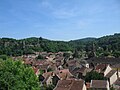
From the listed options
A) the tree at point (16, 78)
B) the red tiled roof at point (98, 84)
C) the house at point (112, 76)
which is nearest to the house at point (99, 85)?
the red tiled roof at point (98, 84)

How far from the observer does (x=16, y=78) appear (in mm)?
30109

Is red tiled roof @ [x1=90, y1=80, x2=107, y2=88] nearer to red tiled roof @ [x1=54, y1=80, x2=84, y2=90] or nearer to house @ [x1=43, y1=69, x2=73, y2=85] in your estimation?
red tiled roof @ [x1=54, y1=80, x2=84, y2=90]

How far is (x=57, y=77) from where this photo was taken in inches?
1895

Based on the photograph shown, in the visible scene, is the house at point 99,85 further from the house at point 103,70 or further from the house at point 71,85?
the house at point 103,70

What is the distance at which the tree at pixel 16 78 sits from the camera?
29656 mm

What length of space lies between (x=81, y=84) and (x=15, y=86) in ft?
31.2

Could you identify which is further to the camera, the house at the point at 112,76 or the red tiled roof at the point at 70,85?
the house at the point at 112,76

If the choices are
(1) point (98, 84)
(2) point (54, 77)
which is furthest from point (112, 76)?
(2) point (54, 77)

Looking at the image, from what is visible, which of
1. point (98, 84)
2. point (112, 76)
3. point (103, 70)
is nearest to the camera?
point (98, 84)

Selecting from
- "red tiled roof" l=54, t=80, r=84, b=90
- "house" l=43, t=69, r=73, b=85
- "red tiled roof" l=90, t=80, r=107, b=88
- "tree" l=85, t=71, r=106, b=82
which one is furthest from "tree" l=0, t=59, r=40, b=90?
"house" l=43, t=69, r=73, b=85

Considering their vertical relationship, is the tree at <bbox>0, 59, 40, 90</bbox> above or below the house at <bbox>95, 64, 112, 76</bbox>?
above

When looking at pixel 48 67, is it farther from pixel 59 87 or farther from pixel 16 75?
pixel 16 75

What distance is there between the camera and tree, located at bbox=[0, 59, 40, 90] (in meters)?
29.7

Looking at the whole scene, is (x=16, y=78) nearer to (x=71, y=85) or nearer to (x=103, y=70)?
(x=71, y=85)
